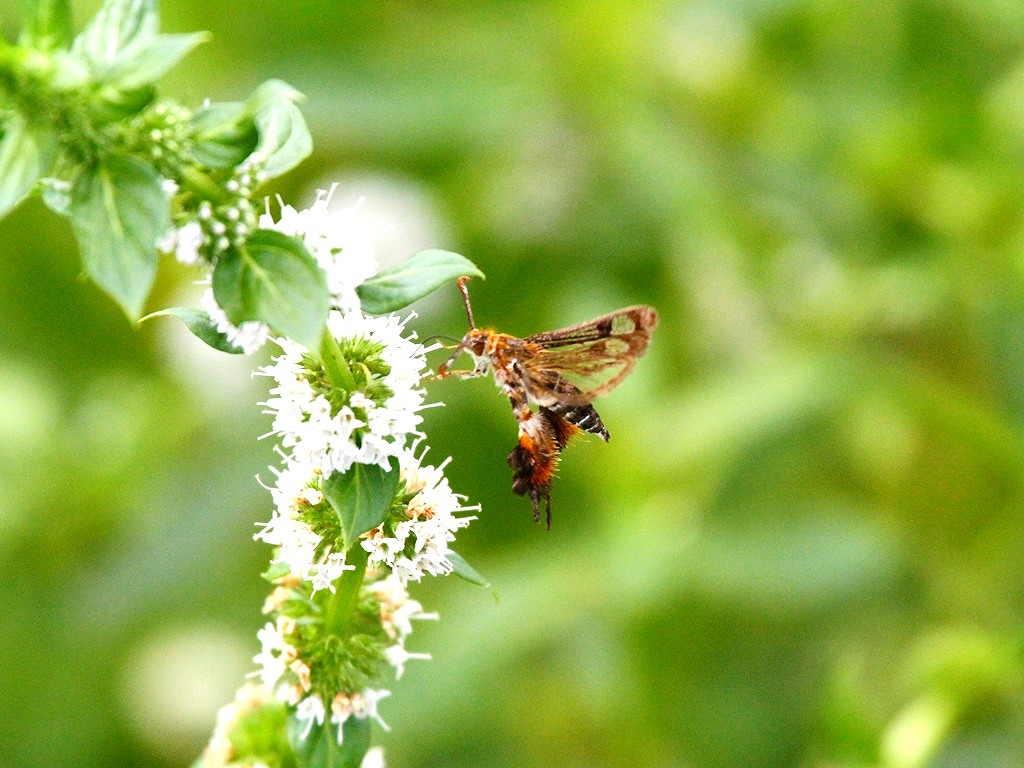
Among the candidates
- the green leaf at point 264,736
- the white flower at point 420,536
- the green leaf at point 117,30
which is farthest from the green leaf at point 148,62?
the green leaf at point 264,736

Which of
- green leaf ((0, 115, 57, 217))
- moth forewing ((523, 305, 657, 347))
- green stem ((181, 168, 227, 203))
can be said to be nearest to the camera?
green leaf ((0, 115, 57, 217))

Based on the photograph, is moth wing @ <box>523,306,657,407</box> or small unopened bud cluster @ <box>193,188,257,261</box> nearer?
small unopened bud cluster @ <box>193,188,257,261</box>

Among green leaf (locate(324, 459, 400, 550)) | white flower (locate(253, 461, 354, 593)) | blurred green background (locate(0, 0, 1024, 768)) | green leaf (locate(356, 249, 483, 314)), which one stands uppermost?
green leaf (locate(356, 249, 483, 314))

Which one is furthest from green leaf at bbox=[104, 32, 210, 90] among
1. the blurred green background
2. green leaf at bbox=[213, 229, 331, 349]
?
the blurred green background

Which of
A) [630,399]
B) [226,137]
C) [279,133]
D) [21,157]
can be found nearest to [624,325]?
[279,133]

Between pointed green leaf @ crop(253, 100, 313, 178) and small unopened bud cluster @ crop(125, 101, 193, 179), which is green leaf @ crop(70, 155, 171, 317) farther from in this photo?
pointed green leaf @ crop(253, 100, 313, 178)

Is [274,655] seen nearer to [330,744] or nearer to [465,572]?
[330,744]

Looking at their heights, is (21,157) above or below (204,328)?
above

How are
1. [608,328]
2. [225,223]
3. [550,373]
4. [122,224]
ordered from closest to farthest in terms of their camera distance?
[122,224]
[225,223]
[550,373]
[608,328]
